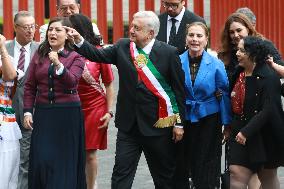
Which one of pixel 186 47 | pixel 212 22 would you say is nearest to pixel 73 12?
pixel 186 47

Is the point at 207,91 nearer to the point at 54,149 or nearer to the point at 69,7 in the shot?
the point at 54,149

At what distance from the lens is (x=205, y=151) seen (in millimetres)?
9594

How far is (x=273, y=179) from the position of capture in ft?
30.6

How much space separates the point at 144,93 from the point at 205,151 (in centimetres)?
81

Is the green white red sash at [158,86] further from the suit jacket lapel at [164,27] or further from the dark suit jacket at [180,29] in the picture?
the suit jacket lapel at [164,27]

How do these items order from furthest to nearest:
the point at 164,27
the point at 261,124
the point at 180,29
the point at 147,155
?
the point at 164,27 < the point at 180,29 < the point at 147,155 < the point at 261,124

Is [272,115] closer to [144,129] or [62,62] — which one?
[144,129]

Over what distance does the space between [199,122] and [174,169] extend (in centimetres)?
46

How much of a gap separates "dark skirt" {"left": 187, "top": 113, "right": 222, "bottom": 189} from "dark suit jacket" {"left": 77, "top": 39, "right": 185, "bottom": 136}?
0.34 meters

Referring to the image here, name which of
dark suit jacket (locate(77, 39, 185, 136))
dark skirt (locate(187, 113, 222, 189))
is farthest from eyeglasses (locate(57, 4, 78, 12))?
dark skirt (locate(187, 113, 222, 189))

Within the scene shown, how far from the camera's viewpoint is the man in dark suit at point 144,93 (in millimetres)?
9219

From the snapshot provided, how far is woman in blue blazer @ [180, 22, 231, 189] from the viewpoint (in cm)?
948

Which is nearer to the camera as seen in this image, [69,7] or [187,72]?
[187,72]

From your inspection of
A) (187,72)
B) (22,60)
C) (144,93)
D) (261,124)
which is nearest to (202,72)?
(187,72)
